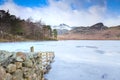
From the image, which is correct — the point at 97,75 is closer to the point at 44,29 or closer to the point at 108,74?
the point at 108,74

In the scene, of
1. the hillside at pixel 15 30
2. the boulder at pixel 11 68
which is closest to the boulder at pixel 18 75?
the boulder at pixel 11 68

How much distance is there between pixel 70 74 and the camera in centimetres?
2048

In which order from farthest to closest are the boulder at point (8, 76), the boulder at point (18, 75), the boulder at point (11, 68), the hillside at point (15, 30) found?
the hillside at point (15, 30) → the boulder at point (18, 75) → the boulder at point (11, 68) → the boulder at point (8, 76)

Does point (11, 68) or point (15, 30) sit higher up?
point (15, 30)

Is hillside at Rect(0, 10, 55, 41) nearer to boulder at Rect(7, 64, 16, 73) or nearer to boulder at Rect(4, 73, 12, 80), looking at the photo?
boulder at Rect(7, 64, 16, 73)

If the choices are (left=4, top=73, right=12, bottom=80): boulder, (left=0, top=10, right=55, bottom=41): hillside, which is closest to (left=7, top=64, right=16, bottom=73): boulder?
(left=4, top=73, right=12, bottom=80): boulder

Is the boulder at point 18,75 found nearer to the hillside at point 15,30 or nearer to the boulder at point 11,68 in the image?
the boulder at point 11,68

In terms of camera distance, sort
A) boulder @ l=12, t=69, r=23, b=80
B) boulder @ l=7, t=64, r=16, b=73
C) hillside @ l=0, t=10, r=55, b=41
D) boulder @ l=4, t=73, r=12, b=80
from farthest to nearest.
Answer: hillside @ l=0, t=10, r=55, b=41 → boulder @ l=12, t=69, r=23, b=80 → boulder @ l=7, t=64, r=16, b=73 → boulder @ l=4, t=73, r=12, b=80

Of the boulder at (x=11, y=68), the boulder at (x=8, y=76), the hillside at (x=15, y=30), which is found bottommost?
the boulder at (x=8, y=76)

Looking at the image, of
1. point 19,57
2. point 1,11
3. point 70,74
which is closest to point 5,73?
point 19,57

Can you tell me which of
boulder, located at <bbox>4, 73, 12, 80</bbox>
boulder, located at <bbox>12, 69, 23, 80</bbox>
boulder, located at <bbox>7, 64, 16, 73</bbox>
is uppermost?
boulder, located at <bbox>7, 64, 16, 73</bbox>

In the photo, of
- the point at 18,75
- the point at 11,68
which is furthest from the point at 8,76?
the point at 18,75

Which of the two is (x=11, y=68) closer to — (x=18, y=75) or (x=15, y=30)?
(x=18, y=75)

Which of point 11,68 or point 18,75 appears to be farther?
point 18,75
